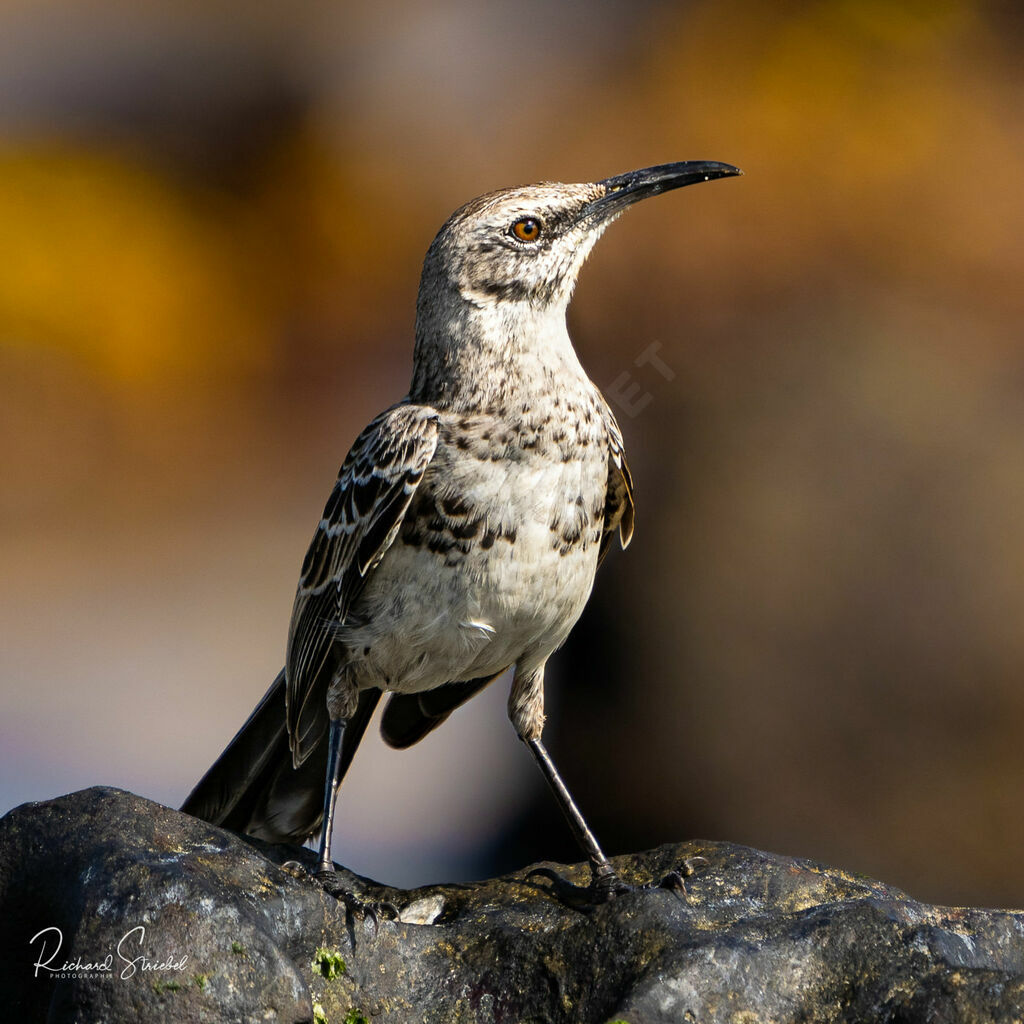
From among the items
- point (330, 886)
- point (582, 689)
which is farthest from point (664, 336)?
point (330, 886)

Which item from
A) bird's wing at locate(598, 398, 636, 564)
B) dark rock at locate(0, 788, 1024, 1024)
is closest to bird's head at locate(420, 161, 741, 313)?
bird's wing at locate(598, 398, 636, 564)

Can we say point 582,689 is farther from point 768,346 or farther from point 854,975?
point 854,975

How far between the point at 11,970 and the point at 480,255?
2.89m

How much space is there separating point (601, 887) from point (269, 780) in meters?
1.57

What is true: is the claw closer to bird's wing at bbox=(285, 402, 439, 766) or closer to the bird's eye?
bird's wing at bbox=(285, 402, 439, 766)

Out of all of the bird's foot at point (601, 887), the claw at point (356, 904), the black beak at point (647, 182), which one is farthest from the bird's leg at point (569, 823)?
the black beak at point (647, 182)

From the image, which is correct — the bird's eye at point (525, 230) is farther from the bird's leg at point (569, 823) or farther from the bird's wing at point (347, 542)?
the bird's leg at point (569, 823)

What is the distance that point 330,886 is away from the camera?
14.4ft

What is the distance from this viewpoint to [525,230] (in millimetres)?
4965

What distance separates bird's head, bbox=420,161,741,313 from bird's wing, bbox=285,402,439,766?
1.75 feet

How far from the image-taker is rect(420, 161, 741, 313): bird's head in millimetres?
4949

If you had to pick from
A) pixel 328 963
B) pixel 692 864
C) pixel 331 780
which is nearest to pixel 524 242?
pixel 331 780

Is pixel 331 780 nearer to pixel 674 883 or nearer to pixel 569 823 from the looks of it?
pixel 569 823

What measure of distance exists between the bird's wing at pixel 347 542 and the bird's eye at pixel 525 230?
0.74 meters
